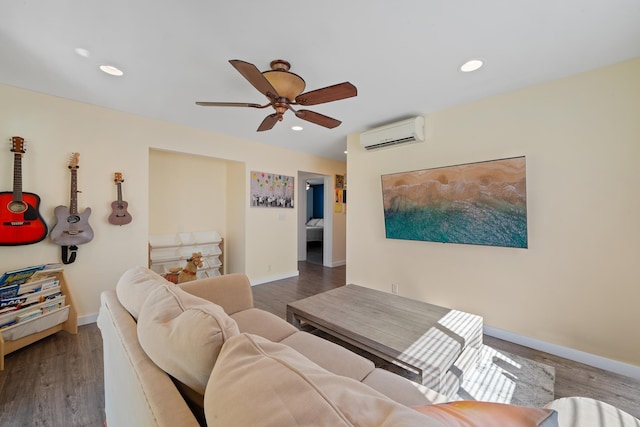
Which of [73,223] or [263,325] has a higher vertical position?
[73,223]

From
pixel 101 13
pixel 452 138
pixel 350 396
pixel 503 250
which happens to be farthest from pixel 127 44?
pixel 503 250

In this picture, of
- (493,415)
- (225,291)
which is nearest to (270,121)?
(225,291)

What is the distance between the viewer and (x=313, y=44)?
1711 millimetres

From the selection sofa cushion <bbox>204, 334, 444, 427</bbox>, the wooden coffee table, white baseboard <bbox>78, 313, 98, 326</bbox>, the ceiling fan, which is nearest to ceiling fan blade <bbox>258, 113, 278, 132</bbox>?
the ceiling fan

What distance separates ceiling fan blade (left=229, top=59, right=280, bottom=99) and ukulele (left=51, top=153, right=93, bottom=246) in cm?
235

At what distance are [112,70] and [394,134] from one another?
285 cm

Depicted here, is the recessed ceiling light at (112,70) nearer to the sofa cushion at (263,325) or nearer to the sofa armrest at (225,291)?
the sofa armrest at (225,291)

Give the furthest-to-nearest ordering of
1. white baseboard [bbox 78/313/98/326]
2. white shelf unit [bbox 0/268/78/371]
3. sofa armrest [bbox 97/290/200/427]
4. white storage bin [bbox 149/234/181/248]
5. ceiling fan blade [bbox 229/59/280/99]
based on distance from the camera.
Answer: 1. white storage bin [bbox 149/234/181/248]
2. white baseboard [bbox 78/313/98/326]
3. white shelf unit [bbox 0/268/78/371]
4. ceiling fan blade [bbox 229/59/280/99]
5. sofa armrest [bbox 97/290/200/427]

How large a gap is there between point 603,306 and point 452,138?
6.44 ft

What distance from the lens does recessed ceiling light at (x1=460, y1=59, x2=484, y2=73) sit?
1.92 meters

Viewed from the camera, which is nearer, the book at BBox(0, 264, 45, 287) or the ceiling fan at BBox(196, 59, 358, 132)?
the ceiling fan at BBox(196, 59, 358, 132)

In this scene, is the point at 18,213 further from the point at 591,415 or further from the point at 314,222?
the point at 314,222

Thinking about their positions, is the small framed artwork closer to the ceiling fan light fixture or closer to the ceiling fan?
the ceiling fan

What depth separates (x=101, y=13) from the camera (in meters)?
1.47
